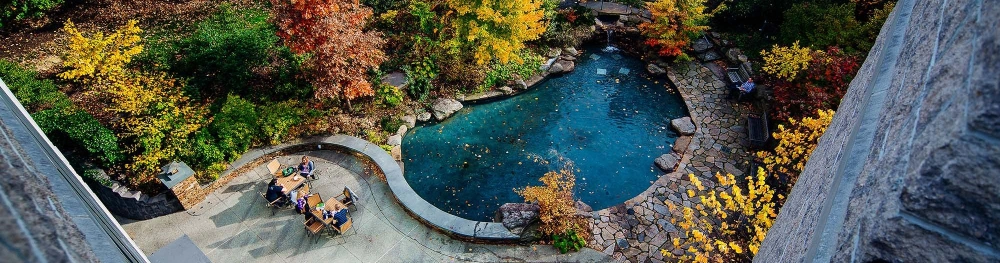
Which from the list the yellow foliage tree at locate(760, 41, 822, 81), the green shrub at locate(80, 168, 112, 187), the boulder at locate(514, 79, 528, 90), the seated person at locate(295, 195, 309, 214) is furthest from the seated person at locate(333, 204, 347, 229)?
the yellow foliage tree at locate(760, 41, 822, 81)

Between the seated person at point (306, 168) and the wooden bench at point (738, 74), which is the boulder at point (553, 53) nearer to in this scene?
the wooden bench at point (738, 74)

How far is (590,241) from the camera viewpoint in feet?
34.3

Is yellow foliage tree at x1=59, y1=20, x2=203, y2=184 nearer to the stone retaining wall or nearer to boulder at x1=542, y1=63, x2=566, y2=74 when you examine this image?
the stone retaining wall

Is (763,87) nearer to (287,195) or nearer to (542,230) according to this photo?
(542,230)

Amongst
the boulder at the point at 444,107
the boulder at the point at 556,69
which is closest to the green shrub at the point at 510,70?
the boulder at the point at 556,69

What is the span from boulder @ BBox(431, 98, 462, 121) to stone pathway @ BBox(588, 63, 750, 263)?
5.53 m

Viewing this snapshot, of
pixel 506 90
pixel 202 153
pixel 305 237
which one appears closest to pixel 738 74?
pixel 506 90

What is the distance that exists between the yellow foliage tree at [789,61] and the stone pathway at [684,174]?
136 centimetres

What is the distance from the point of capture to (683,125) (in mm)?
14031

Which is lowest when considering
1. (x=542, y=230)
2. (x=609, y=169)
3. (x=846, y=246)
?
(x=609, y=169)

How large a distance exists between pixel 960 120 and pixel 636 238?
994 centimetres

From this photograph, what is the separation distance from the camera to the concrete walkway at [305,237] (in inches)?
396

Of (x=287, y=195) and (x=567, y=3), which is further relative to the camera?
(x=567, y=3)

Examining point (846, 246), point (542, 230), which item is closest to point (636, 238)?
point (542, 230)
